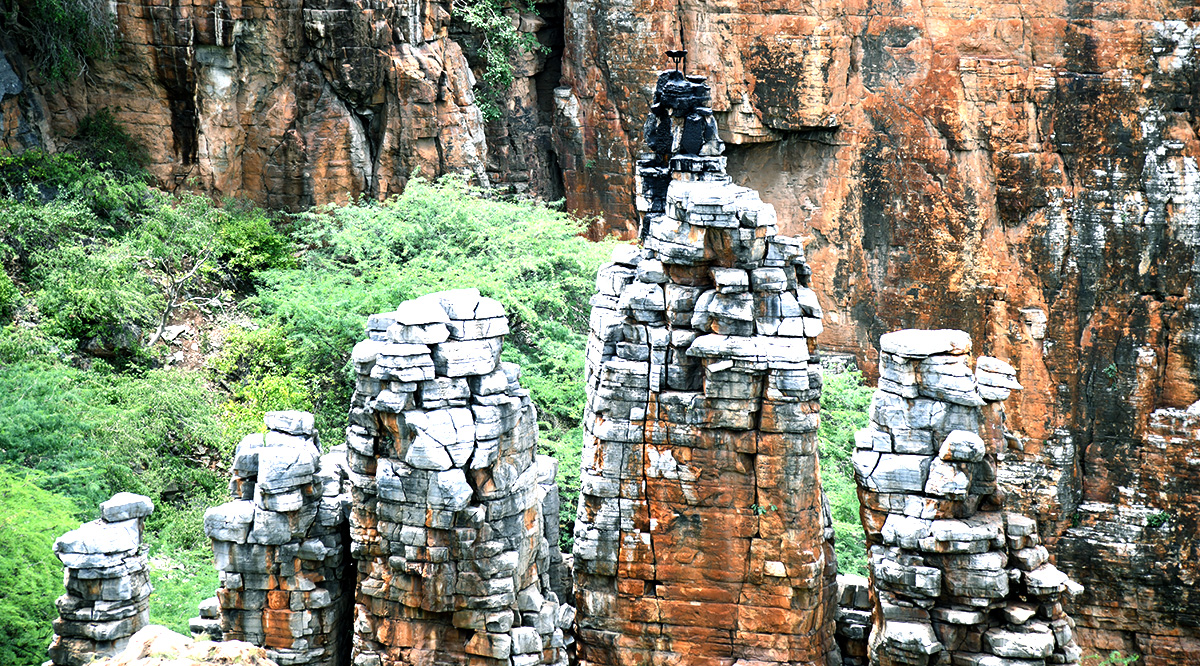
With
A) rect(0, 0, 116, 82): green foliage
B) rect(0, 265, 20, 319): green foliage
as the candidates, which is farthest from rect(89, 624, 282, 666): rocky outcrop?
rect(0, 0, 116, 82): green foliage

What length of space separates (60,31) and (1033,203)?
72.1 feet

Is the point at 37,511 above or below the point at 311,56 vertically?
below

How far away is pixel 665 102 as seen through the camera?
44.6 feet

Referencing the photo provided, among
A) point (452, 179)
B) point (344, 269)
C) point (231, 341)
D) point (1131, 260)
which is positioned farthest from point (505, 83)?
point (1131, 260)

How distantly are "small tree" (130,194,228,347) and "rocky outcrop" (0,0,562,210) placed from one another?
1.37 m

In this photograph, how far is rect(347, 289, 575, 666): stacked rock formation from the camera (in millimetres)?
10867

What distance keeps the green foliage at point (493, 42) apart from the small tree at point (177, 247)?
27.5 ft

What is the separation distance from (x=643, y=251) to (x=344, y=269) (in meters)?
12.7

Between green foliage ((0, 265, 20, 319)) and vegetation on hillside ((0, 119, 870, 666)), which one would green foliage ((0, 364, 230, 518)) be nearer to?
vegetation on hillside ((0, 119, 870, 666))

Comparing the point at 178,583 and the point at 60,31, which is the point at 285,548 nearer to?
the point at 178,583

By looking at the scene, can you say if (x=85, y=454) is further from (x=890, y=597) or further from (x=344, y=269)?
(x=890, y=597)

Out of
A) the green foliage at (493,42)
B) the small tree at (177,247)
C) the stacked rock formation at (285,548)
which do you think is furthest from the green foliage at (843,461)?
the green foliage at (493,42)

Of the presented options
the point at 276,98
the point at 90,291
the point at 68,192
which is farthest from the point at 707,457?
the point at 276,98

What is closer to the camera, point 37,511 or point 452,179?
point 37,511
